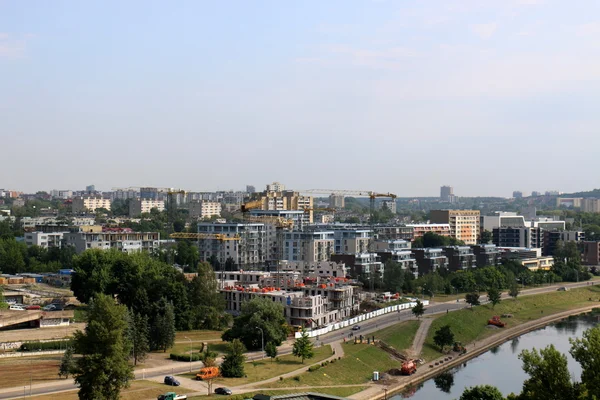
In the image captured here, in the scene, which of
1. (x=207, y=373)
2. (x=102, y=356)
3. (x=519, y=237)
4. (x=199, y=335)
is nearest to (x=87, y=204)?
(x=519, y=237)

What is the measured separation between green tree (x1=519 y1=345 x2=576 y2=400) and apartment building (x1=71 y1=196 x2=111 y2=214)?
112m

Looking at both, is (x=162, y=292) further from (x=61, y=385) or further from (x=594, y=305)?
(x=594, y=305)

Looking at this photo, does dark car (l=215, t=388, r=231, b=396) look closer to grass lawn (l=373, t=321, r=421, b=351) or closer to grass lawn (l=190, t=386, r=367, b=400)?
grass lawn (l=190, t=386, r=367, b=400)

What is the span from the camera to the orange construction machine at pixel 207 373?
30109 mm

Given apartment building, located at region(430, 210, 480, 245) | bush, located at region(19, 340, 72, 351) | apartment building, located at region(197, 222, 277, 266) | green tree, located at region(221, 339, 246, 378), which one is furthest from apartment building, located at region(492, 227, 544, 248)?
bush, located at region(19, 340, 72, 351)

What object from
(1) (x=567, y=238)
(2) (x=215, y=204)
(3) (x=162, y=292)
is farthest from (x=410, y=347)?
(2) (x=215, y=204)

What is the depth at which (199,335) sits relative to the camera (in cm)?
3916

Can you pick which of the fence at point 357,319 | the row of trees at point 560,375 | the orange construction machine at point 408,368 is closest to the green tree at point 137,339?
the fence at point 357,319

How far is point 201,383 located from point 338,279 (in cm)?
2295

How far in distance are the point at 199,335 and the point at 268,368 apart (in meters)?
7.27

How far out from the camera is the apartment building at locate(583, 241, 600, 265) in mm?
83438

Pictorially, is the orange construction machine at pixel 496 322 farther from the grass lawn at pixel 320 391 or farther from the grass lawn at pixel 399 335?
the grass lawn at pixel 320 391

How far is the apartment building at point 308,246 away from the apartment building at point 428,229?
61.1ft

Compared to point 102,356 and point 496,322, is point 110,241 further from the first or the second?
point 102,356
